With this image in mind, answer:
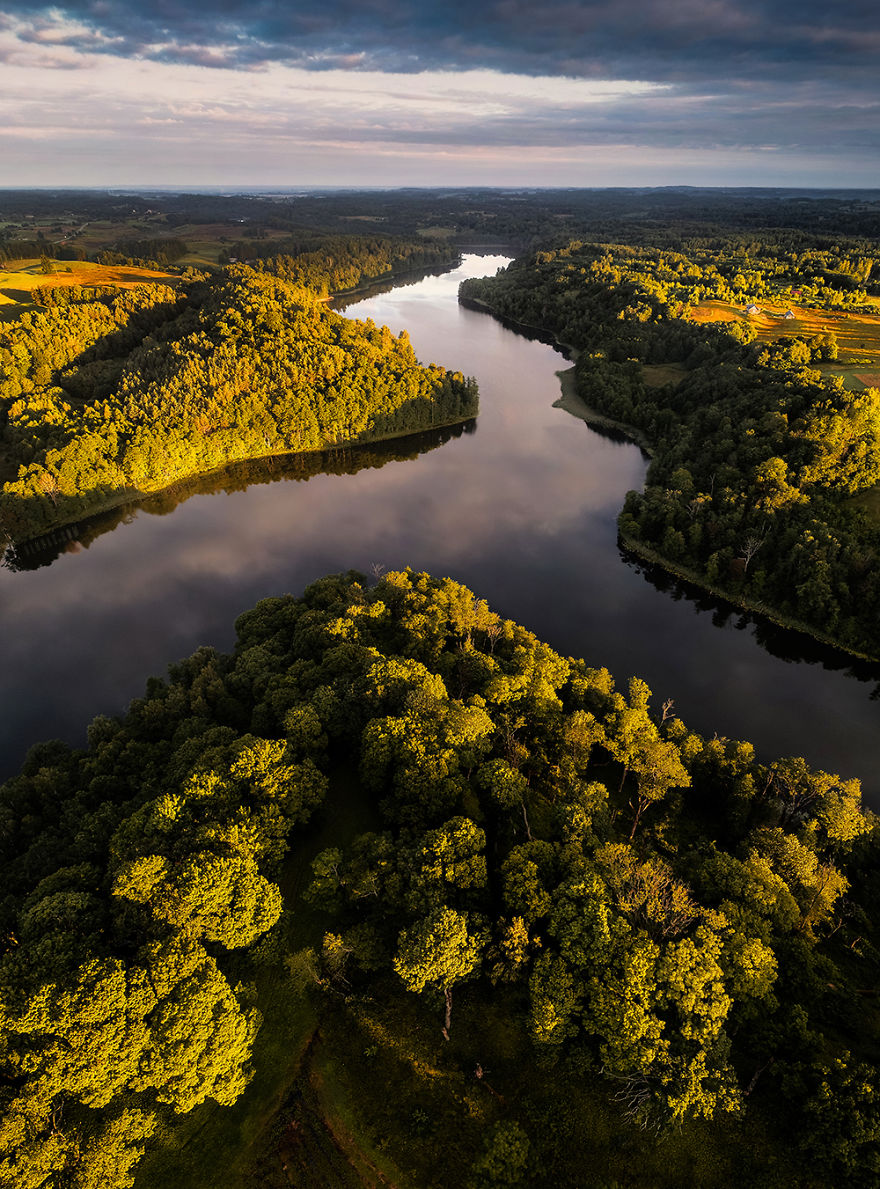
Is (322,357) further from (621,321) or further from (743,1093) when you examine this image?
(743,1093)

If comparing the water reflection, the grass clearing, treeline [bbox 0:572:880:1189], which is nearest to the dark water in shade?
the water reflection

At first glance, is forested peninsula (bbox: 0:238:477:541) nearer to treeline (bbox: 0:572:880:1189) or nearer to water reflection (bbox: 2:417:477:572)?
water reflection (bbox: 2:417:477:572)

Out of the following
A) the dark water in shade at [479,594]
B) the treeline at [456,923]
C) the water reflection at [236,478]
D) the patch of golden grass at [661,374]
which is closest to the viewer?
the treeline at [456,923]

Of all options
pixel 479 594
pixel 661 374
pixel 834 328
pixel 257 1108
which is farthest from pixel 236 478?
pixel 834 328

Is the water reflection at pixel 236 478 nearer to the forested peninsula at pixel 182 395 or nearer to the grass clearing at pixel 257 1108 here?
the forested peninsula at pixel 182 395

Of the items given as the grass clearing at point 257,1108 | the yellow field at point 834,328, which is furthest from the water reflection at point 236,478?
the grass clearing at point 257,1108

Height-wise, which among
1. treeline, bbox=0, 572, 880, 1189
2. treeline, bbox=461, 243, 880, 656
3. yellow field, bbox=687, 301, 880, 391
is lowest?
treeline, bbox=0, 572, 880, 1189
